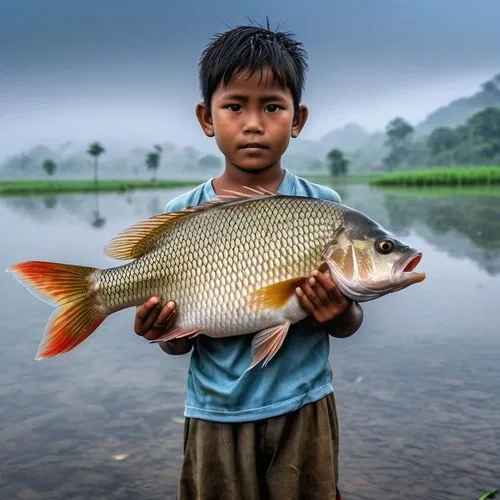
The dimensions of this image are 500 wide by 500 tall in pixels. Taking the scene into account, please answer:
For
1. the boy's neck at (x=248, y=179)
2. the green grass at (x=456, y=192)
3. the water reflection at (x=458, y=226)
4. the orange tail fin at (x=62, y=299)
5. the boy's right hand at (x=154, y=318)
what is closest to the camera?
the boy's right hand at (x=154, y=318)

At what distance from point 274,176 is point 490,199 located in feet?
75.5

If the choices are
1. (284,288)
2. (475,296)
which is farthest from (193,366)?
(475,296)

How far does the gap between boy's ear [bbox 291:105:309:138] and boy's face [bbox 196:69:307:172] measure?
0.15 metres

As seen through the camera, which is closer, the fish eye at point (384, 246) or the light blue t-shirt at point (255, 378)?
the fish eye at point (384, 246)

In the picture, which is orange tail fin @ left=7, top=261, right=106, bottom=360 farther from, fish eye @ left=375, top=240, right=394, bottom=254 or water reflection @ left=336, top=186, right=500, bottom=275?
water reflection @ left=336, top=186, right=500, bottom=275

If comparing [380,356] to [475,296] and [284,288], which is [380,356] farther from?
[284,288]

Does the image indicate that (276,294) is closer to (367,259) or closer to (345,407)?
(367,259)

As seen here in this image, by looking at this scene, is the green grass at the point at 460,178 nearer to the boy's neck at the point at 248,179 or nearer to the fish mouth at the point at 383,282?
the boy's neck at the point at 248,179

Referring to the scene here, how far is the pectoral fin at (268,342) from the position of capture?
7.02 ft

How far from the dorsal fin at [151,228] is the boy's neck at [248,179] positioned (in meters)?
0.04

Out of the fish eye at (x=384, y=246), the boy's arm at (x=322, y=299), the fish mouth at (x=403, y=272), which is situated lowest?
the boy's arm at (x=322, y=299)

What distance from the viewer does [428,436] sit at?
3.97 metres

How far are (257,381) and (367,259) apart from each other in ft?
1.61

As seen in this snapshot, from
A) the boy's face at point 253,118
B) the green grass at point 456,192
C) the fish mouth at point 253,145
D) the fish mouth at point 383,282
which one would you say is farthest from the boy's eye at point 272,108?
the green grass at point 456,192
